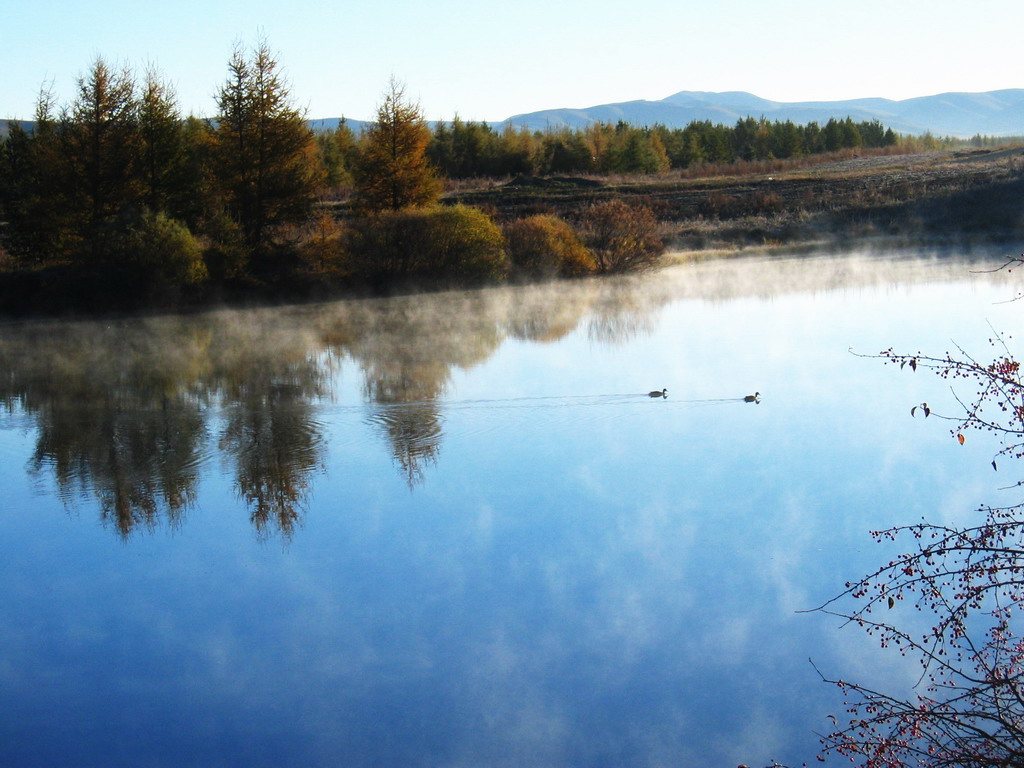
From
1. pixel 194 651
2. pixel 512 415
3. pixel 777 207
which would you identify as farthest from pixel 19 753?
pixel 777 207

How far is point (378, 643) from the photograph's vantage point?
6309mm

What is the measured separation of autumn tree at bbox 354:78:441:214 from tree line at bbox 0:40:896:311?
→ 0.03m

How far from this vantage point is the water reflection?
32.9 feet

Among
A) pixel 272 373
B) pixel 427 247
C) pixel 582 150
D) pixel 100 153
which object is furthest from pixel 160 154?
pixel 582 150

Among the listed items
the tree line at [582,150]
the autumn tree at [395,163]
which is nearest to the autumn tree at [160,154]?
the autumn tree at [395,163]

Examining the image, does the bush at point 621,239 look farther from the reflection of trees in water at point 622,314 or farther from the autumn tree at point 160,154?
the autumn tree at point 160,154

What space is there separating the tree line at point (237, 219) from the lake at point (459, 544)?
565cm

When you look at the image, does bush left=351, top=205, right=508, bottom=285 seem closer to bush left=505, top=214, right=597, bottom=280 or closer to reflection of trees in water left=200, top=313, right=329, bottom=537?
bush left=505, top=214, right=597, bottom=280

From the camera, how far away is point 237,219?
76.0 feet

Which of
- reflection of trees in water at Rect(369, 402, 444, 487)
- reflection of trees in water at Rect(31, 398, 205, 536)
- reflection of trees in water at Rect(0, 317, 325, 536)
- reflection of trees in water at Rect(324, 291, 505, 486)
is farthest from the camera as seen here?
reflection of trees in water at Rect(324, 291, 505, 486)

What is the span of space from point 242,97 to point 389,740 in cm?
1995

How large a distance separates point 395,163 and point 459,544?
707 inches

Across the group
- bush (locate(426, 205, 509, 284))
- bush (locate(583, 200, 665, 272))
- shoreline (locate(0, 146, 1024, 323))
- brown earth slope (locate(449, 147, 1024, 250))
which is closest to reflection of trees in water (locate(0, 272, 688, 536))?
bush (locate(426, 205, 509, 284))

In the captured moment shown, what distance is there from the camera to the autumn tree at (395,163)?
80.2ft
